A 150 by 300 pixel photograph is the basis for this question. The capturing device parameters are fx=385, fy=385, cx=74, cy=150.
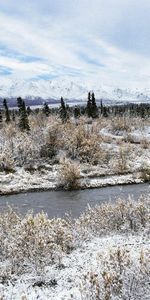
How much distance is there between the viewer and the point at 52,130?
50.6 meters

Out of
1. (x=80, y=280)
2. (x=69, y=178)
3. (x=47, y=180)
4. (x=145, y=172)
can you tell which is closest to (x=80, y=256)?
(x=80, y=280)

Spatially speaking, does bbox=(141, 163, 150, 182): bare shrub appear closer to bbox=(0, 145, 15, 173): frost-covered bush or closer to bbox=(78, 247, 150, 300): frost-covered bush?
bbox=(0, 145, 15, 173): frost-covered bush

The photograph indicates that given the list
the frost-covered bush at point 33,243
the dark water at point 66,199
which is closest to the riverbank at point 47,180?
the dark water at point 66,199

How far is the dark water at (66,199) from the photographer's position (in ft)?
87.9

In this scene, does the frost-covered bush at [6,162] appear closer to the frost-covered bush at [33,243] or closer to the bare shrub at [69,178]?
the bare shrub at [69,178]

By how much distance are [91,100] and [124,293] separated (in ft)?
267

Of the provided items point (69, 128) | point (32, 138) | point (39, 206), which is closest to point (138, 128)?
point (69, 128)

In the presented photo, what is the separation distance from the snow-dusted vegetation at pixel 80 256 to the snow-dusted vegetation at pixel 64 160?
1750cm

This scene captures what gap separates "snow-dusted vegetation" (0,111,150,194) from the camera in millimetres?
36250

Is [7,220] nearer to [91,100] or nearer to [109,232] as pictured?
[109,232]

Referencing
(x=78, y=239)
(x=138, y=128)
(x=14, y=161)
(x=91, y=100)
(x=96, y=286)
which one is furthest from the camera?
(x=91, y=100)

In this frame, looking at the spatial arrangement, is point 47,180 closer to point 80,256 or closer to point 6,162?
point 6,162

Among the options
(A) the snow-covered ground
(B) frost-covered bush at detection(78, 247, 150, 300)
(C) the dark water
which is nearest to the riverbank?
(C) the dark water

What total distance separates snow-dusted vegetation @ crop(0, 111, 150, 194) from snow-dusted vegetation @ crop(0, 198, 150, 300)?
17.5 m
